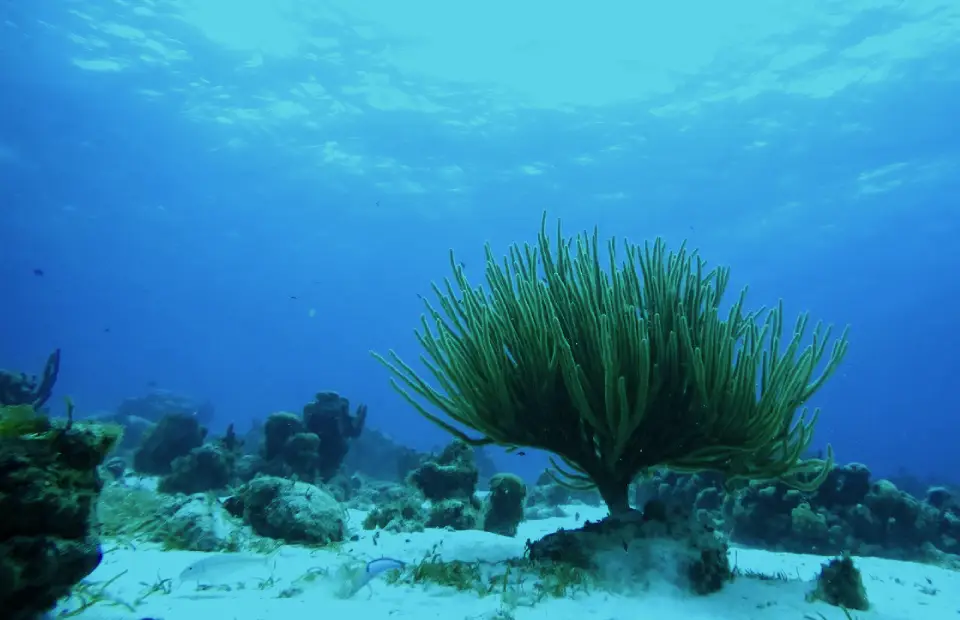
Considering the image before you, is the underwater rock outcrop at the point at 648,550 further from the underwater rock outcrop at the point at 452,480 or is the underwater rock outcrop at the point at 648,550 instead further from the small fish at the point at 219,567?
the underwater rock outcrop at the point at 452,480

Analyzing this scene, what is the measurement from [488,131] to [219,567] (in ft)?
105

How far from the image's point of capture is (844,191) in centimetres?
3775

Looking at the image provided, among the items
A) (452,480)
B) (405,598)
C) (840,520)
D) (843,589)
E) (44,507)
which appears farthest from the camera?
(840,520)

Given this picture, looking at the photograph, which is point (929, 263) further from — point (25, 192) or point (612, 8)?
point (25, 192)

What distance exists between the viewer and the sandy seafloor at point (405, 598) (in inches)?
113

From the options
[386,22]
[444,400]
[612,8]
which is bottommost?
[444,400]

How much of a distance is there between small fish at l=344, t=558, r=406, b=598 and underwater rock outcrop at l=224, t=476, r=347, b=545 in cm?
143

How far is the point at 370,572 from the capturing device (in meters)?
3.60

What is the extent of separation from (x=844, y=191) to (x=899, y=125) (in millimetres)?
9343

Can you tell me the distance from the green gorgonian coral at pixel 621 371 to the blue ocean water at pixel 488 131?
18.8 metres

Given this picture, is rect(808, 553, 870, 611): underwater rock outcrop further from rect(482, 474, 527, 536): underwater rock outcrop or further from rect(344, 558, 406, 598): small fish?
rect(482, 474, 527, 536): underwater rock outcrop

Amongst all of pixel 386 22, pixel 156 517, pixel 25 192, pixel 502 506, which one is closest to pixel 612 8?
pixel 386 22

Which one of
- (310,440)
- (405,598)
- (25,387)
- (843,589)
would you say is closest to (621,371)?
(843,589)

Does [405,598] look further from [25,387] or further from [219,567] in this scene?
[25,387]
